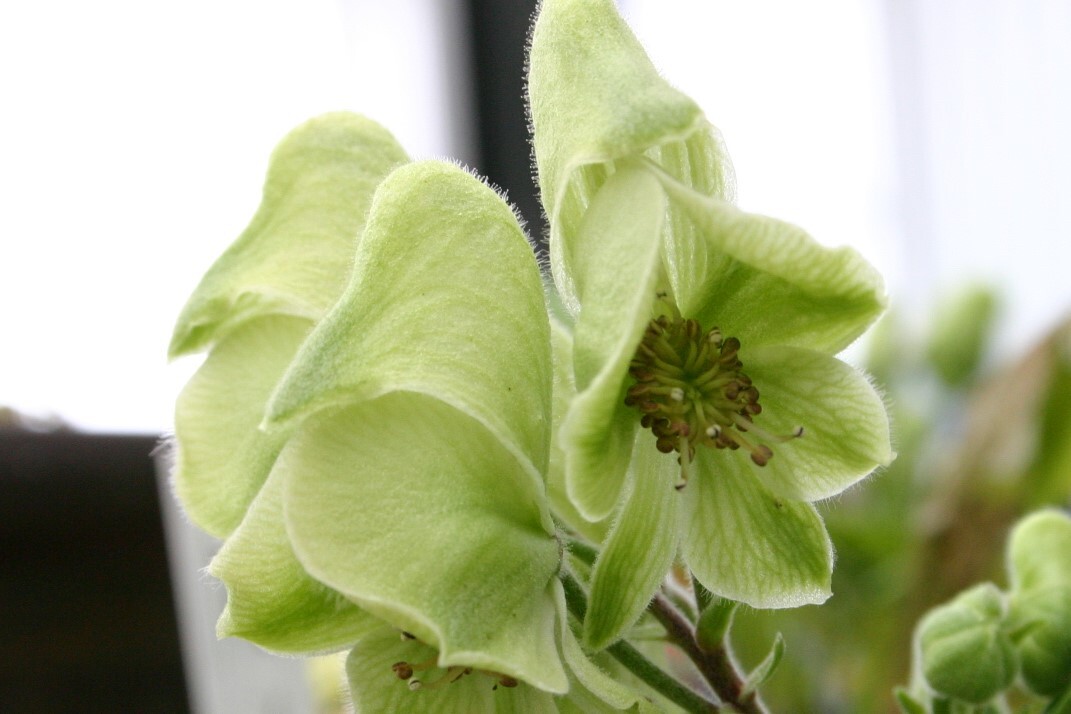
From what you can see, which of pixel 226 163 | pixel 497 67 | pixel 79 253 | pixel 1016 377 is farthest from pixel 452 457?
pixel 497 67

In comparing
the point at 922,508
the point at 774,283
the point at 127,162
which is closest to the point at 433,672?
the point at 774,283

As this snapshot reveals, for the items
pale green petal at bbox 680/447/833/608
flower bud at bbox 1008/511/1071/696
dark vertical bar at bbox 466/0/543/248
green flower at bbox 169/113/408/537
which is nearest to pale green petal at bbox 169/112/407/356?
green flower at bbox 169/113/408/537

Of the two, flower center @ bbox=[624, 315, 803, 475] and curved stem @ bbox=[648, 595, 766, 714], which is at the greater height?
flower center @ bbox=[624, 315, 803, 475]

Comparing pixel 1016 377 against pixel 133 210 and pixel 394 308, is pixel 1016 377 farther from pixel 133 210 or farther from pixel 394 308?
pixel 133 210

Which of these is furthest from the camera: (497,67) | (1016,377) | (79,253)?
(497,67)

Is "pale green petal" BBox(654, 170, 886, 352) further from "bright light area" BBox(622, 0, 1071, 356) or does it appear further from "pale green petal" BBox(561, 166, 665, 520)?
"bright light area" BBox(622, 0, 1071, 356)

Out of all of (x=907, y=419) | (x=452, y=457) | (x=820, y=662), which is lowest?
(x=820, y=662)
